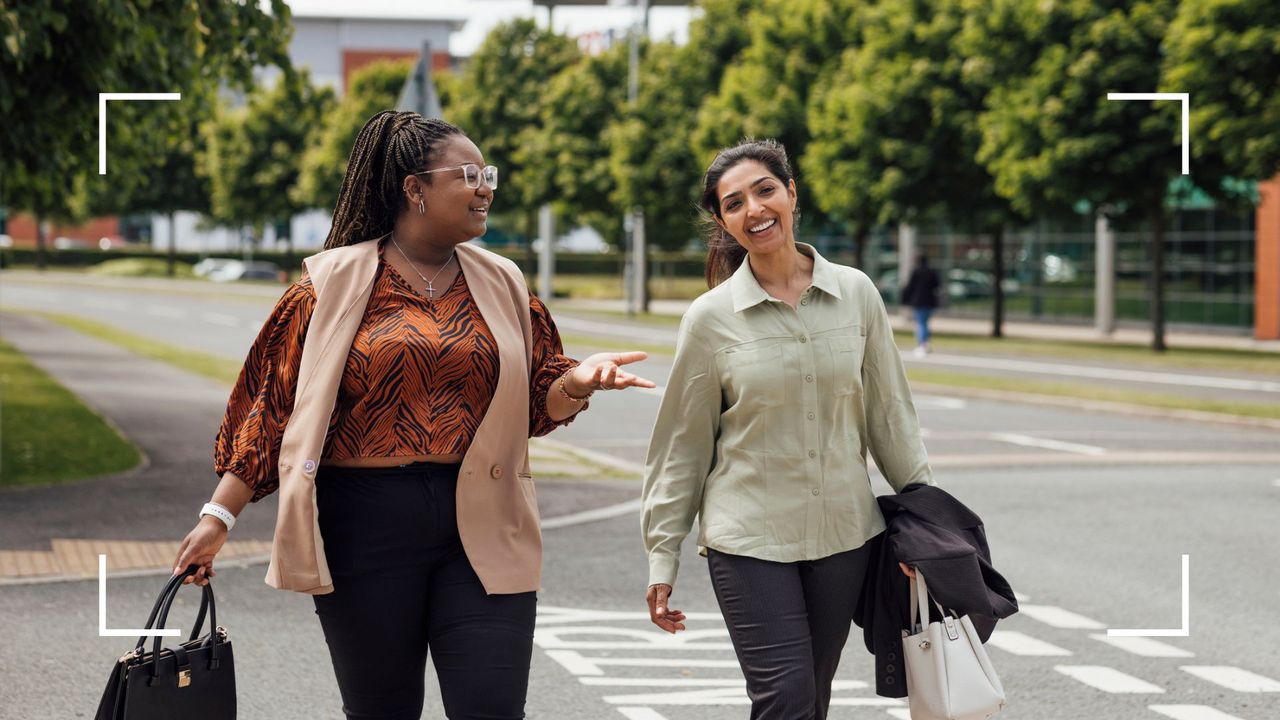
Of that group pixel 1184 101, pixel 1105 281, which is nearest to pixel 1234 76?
pixel 1105 281

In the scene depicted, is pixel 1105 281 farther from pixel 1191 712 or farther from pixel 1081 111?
pixel 1191 712

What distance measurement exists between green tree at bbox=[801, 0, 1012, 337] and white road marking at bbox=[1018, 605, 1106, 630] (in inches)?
1042

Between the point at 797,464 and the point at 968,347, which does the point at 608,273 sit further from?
the point at 797,464

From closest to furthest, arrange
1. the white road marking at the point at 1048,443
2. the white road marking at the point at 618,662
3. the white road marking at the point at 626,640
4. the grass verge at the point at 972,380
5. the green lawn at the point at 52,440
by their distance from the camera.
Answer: the white road marking at the point at 618,662, the white road marking at the point at 626,640, the green lawn at the point at 52,440, the white road marking at the point at 1048,443, the grass verge at the point at 972,380

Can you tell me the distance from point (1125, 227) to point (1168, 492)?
20.5 m

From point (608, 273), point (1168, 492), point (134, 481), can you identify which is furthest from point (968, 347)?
point (608, 273)

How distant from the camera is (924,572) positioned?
388 centimetres

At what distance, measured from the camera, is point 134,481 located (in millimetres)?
11625

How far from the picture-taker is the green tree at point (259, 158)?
68125 millimetres

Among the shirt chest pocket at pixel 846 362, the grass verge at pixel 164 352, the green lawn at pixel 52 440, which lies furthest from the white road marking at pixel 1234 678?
the grass verge at pixel 164 352

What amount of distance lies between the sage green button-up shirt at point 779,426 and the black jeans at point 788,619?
0.04 meters

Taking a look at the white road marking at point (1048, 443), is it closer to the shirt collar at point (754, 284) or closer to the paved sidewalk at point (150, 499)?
the paved sidewalk at point (150, 499)

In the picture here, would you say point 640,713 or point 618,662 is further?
point 618,662

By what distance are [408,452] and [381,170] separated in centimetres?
67
